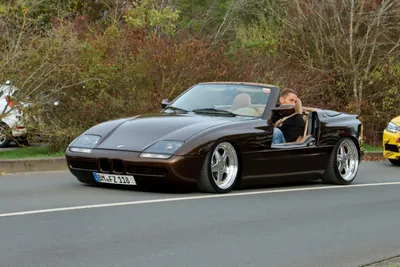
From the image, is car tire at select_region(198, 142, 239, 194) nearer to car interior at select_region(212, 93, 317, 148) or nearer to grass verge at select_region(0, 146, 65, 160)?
Result: car interior at select_region(212, 93, 317, 148)

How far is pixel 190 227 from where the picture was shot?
31.6 feet

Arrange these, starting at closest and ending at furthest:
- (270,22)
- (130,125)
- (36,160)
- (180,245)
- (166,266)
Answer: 1. (166,266)
2. (180,245)
3. (130,125)
4. (36,160)
5. (270,22)

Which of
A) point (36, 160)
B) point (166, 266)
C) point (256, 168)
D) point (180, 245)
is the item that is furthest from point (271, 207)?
point (36, 160)

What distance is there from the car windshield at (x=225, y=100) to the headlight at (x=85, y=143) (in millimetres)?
1544

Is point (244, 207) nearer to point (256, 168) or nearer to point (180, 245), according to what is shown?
point (256, 168)

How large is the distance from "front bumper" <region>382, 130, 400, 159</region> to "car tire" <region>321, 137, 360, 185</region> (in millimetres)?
4921

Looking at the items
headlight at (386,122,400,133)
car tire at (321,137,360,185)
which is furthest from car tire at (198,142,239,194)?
headlight at (386,122,400,133)

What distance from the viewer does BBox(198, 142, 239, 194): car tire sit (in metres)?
12.0

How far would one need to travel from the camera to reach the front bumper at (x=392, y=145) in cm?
1946

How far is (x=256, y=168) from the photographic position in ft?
41.6

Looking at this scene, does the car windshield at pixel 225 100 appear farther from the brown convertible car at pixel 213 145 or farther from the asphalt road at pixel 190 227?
the asphalt road at pixel 190 227

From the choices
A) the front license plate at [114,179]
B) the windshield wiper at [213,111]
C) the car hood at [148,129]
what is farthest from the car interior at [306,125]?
the front license plate at [114,179]

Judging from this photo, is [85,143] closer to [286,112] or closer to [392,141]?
[286,112]

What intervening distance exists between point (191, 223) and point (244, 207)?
1.43m
